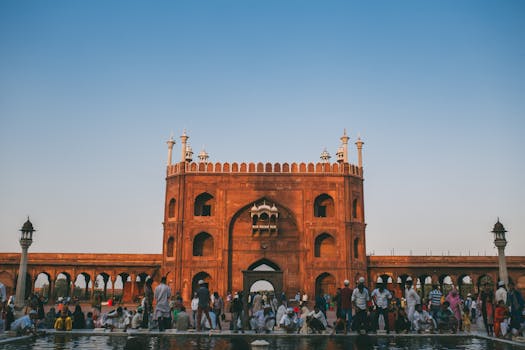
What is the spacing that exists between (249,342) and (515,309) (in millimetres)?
5842

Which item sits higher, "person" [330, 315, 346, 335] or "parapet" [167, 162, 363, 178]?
"parapet" [167, 162, 363, 178]

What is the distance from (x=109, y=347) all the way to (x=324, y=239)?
63.6 ft

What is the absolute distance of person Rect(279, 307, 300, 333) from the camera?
12.5m

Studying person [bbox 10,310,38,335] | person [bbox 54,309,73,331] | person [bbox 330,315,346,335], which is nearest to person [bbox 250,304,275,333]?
person [bbox 330,315,346,335]

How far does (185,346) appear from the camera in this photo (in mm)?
9305

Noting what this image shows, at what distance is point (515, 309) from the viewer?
1112 centimetres

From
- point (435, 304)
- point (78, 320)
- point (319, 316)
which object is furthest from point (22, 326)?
point (435, 304)

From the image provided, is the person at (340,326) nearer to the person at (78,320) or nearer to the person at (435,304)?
the person at (435,304)

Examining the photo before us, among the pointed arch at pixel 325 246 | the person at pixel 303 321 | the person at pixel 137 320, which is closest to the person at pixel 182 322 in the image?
the person at pixel 137 320

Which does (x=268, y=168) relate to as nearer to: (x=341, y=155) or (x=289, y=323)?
(x=341, y=155)

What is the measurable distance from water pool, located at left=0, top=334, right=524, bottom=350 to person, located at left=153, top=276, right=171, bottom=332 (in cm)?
87

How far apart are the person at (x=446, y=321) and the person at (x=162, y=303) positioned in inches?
265

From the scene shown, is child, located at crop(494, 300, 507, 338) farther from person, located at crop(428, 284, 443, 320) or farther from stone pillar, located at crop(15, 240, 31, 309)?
stone pillar, located at crop(15, 240, 31, 309)

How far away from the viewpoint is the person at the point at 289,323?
12.5 meters
